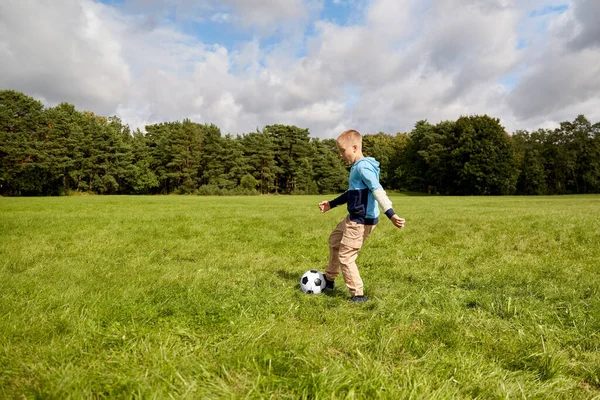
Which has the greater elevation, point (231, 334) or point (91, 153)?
point (91, 153)

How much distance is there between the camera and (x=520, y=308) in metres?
4.92

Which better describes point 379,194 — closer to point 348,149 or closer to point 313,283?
point 348,149

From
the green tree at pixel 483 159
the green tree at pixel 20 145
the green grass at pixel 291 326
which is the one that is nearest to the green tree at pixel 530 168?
the green tree at pixel 483 159

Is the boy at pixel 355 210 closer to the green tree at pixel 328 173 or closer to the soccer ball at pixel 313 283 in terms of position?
the soccer ball at pixel 313 283

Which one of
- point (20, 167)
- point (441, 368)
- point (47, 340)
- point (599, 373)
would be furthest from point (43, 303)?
point (20, 167)

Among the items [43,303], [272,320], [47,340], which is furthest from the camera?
[43,303]

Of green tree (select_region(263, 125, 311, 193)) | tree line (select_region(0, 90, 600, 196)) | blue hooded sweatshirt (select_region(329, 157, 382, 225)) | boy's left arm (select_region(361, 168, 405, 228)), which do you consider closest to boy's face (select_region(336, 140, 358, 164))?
blue hooded sweatshirt (select_region(329, 157, 382, 225))

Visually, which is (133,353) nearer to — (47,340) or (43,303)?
(47,340)

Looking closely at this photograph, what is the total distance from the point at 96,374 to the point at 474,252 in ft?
29.3

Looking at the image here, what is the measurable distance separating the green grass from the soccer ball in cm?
23

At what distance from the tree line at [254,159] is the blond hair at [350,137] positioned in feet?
205

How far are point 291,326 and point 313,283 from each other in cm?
186

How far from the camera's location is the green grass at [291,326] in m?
2.78

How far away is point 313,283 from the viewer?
5.95m
